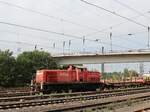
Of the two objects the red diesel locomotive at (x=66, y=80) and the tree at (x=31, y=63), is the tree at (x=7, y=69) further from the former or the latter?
the red diesel locomotive at (x=66, y=80)

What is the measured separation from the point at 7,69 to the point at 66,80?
2666cm

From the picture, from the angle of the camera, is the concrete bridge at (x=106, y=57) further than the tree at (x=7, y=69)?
Yes

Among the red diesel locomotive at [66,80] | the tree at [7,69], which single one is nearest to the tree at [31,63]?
the tree at [7,69]

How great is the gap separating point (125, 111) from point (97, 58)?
58232 mm

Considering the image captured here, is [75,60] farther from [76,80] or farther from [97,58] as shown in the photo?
[76,80]

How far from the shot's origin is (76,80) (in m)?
39.6

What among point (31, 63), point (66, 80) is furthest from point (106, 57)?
point (66, 80)

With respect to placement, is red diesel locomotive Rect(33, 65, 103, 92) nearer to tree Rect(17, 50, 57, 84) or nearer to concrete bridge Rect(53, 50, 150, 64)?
tree Rect(17, 50, 57, 84)

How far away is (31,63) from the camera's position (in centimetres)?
7144

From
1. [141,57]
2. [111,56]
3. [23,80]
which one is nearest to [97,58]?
[111,56]

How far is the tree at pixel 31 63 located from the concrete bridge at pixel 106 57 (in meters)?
4.15

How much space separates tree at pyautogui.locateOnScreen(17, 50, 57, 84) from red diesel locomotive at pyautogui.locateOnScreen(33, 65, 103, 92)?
26.4 metres

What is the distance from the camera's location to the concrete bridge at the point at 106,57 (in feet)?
232

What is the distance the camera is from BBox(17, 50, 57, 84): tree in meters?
66.8
